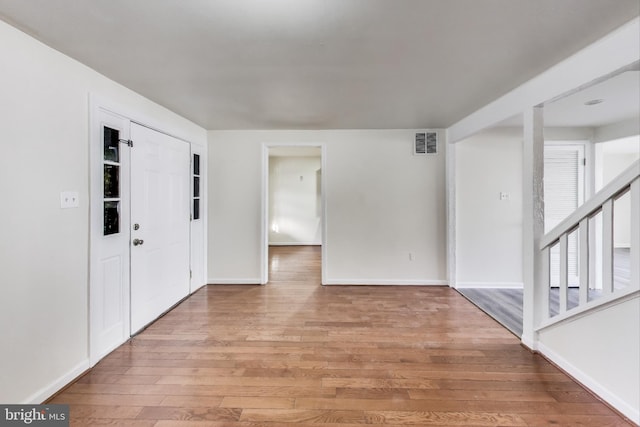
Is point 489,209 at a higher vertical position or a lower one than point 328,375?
higher

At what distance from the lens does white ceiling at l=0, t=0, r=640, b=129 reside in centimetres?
151

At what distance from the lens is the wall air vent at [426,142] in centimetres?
420

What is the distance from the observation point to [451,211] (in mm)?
4137

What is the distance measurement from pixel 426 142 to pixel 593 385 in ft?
10.5

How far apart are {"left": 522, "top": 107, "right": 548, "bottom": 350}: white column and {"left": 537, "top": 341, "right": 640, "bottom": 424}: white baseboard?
0.44 feet

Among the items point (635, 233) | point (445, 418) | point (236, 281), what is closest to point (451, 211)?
point (635, 233)

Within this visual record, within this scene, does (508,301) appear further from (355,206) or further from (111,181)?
(111,181)

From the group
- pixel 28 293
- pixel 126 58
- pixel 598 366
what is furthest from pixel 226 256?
pixel 598 366

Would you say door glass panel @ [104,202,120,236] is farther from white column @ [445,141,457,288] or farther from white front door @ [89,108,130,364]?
white column @ [445,141,457,288]

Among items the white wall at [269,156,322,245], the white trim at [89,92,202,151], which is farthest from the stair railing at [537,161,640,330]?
the white wall at [269,156,322,245]

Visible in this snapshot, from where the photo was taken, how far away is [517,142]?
405cm

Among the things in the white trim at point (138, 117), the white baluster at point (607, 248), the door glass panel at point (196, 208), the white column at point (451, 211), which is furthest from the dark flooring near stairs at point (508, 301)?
the white trim at point (138, 117)

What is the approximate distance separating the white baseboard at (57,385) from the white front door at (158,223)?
0.63 metres

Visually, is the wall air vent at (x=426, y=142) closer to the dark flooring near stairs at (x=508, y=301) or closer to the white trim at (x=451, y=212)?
the white trim at (x=451, y=212)
